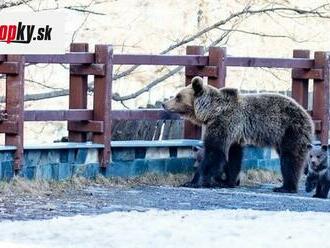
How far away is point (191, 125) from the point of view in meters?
16.9

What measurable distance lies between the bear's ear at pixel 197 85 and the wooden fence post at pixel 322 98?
8.04 feet

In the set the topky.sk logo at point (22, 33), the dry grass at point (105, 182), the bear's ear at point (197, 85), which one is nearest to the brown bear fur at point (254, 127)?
the bear's ear at point (197, 85)

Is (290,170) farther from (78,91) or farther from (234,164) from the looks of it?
(78,91)

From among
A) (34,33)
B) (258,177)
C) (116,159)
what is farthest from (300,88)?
(34,33)

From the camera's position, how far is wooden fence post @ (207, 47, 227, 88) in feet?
54.0

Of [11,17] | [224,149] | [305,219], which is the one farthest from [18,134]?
[305,219]

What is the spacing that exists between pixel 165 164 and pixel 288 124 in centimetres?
165

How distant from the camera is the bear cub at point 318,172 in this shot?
49.5 ft

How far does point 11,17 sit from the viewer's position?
15070 millimetres

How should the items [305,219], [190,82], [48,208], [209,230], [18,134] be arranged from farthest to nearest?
[190,82] < [18,134] < [48,208] < [305,219] < [209,230]

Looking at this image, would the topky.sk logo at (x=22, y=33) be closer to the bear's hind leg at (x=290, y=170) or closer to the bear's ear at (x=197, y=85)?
the bear's ear at (x=197, y=85)

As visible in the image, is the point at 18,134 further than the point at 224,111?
No

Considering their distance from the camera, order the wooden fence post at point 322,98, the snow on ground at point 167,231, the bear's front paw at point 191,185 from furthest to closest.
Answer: the wooden fence post at point 322,98 < the bear's front paw at point 191,185 < the snow on ground at point 167,231

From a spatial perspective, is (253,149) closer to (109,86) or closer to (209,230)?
(109,86)
